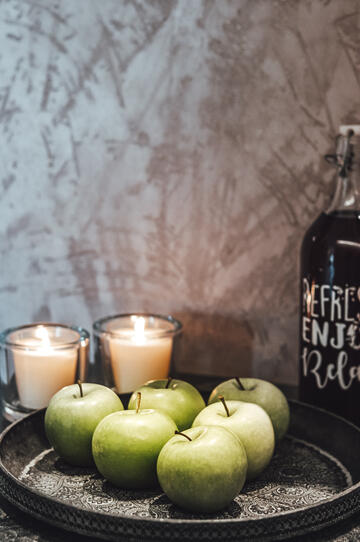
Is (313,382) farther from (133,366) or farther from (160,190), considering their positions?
(160,190)

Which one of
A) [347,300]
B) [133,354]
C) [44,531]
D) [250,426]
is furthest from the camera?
[133,354]

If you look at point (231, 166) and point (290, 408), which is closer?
point (290, 408)

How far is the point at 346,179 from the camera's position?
82 cm

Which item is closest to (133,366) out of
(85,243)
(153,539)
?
(85,243)

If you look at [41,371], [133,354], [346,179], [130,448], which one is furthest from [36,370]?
[346,179]

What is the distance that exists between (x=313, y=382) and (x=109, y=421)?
0.33 metres

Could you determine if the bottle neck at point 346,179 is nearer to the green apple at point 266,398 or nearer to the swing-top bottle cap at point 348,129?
the swing-top bottle cap at point 348,129

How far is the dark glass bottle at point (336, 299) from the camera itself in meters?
0.78

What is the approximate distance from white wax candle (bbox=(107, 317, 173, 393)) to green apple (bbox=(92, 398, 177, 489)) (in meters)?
0.25

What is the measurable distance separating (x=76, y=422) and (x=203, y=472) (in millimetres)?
190

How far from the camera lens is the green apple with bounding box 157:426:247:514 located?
562 millimetres

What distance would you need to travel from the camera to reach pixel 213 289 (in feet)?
3.25

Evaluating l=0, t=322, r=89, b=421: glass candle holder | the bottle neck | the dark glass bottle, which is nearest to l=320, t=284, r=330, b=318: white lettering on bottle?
the dark glass bottle

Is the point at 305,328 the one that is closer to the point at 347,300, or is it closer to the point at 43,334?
the point at 347,300
